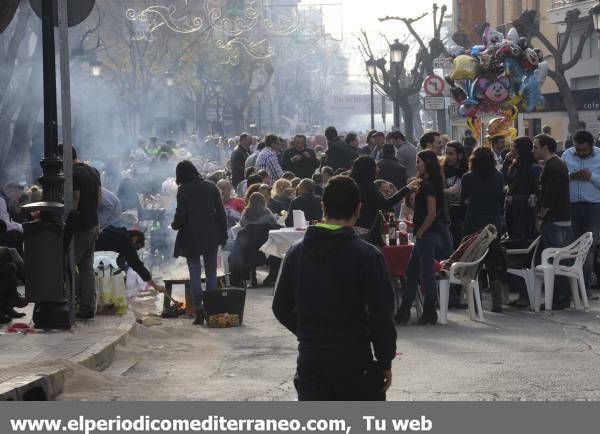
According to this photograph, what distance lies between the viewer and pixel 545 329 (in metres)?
14.0

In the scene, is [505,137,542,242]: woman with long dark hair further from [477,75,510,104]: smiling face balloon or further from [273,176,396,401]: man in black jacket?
[477,75,510,104]: smiling face balloon

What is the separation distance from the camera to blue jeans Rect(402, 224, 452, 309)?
14477 mm

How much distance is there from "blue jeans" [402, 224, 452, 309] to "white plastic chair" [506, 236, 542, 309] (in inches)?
55.2

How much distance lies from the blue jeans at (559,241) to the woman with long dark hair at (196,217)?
3484 mm

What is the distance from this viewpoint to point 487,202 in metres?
15.4

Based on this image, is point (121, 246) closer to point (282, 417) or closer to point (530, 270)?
point (530, 270)

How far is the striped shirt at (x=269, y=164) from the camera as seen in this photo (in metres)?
24.7

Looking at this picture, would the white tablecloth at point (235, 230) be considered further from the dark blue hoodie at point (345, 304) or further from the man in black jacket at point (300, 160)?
the dark blue hoodie at point (345, 304)

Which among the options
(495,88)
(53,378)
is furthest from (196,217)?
(495,88)

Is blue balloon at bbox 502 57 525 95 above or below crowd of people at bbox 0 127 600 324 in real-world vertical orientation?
above

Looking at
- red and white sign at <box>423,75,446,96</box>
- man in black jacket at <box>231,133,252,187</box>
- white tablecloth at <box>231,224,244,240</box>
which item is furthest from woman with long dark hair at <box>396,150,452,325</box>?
red and white sign at <box>423,75,446,96</box>

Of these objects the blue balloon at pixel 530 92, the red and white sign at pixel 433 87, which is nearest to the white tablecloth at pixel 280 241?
the blue balloon at pixel 530 92

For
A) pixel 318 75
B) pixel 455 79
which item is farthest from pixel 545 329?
pixel 318 75

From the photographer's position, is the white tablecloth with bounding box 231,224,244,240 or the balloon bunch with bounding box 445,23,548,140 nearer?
the white tablecloth with bounding box 231,224,244,240
